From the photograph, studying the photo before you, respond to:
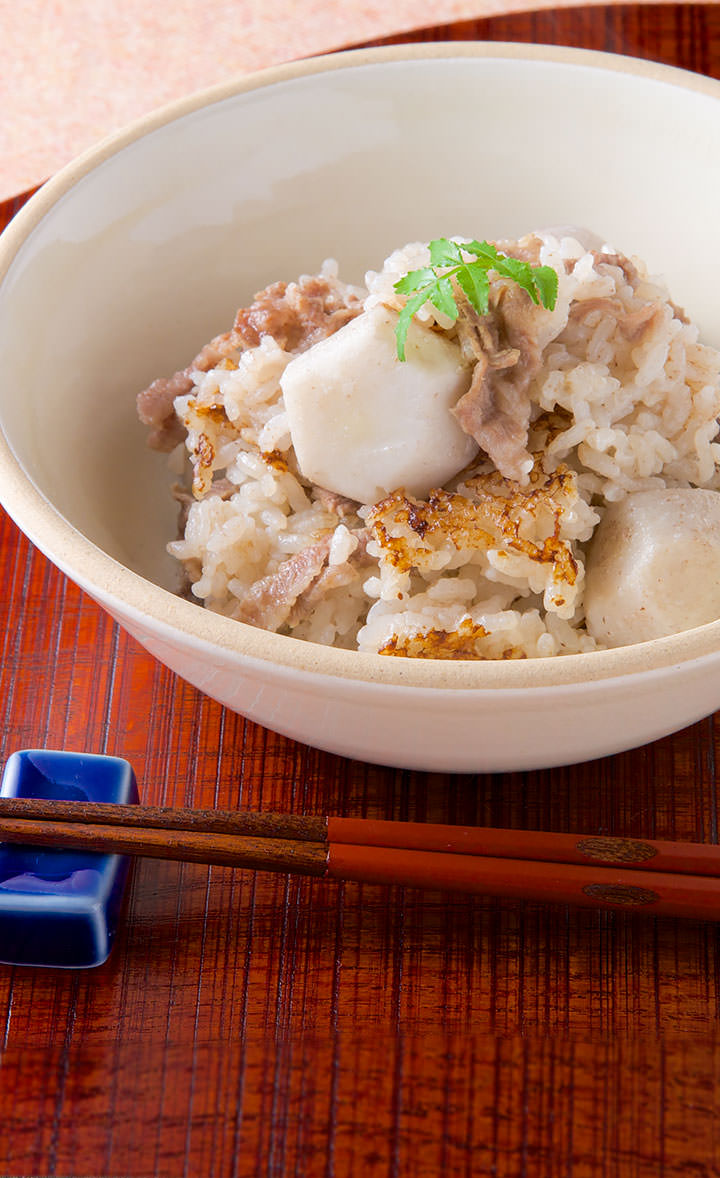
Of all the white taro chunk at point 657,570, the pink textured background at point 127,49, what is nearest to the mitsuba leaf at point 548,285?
the white taro chunk at point 657,570

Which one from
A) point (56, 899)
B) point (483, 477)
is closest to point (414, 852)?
point (56, 899)

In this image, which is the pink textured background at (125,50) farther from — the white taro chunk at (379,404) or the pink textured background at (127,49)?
the white taro chunk at (379,404)

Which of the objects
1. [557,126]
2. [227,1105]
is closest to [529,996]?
[227,1105]

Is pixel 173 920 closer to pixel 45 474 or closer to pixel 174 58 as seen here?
pixel 45 474

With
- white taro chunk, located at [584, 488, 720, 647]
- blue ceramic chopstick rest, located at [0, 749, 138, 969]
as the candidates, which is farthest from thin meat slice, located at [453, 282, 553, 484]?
blue ceramic chopstick rest, located at [0, 749, 138, 969]

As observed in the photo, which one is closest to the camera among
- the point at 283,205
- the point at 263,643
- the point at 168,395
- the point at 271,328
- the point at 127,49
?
the point at 263,643

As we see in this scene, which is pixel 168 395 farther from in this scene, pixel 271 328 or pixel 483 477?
pixel 483 477
